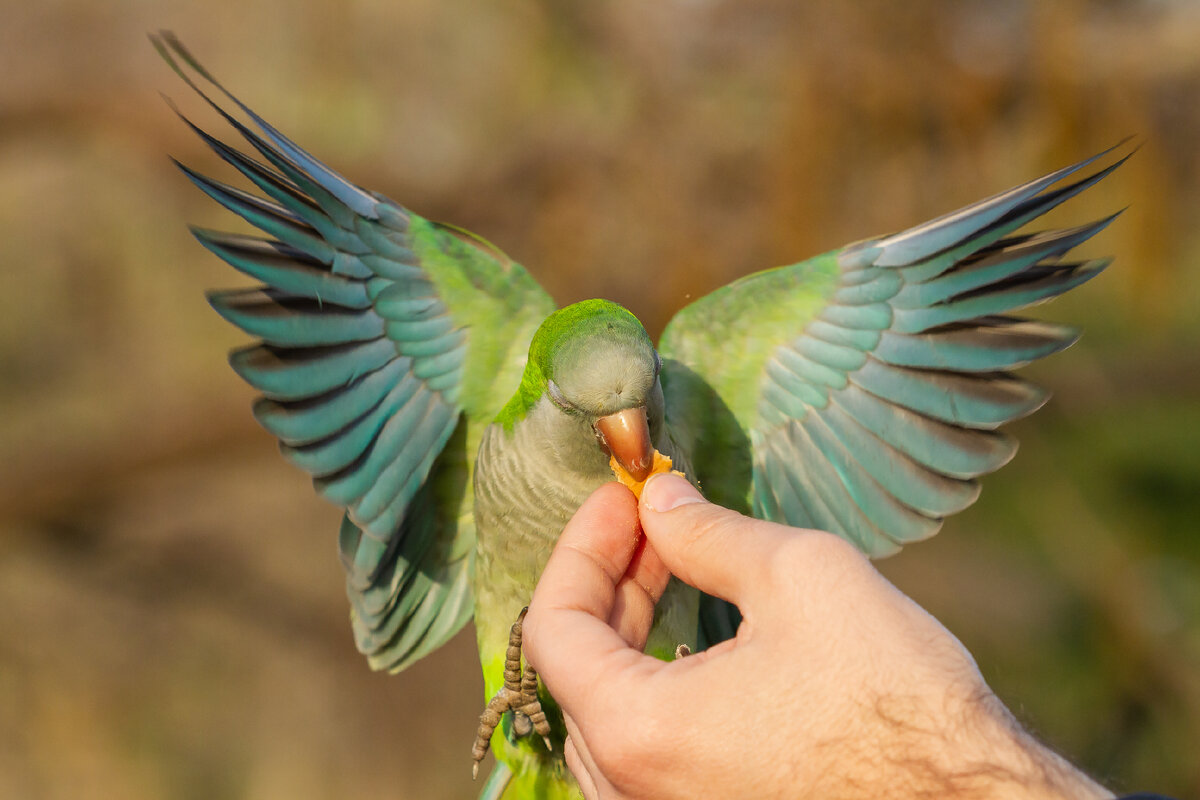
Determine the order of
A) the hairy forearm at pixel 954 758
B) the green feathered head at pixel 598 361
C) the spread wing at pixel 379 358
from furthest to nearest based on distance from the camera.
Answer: the spread wing at pixel 379 358 → the green feathered head at pixel 598 361 → the hairy forearm at pixel 954 758

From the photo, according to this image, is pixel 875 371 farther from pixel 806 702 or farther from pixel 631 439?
pixel 806 702

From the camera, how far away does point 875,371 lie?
2303 millimetres

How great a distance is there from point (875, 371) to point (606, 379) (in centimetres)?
86

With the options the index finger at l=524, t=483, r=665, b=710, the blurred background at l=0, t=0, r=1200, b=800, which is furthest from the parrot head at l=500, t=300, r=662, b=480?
the blurred background at l=0, t=0, r=1200, b=800

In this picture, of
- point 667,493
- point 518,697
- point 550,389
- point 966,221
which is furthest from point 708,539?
point 966,221

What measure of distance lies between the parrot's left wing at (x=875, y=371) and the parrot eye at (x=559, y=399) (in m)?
0.47

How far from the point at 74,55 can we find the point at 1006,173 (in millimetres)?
5743

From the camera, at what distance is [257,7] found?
533 centimetres

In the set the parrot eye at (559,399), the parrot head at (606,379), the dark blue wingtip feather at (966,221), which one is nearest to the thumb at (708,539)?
the parrot head at (606,379)

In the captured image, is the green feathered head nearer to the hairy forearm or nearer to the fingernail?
the fingernail

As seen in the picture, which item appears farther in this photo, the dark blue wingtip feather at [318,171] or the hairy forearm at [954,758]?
the dark blue wingtip feather at [318,171]

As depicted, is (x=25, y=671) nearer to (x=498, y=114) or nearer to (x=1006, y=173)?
(x=498, y=114)

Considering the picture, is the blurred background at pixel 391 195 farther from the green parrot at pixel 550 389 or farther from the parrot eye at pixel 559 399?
the parrot eye at pixel 559 399

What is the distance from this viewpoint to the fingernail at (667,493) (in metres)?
1.68
